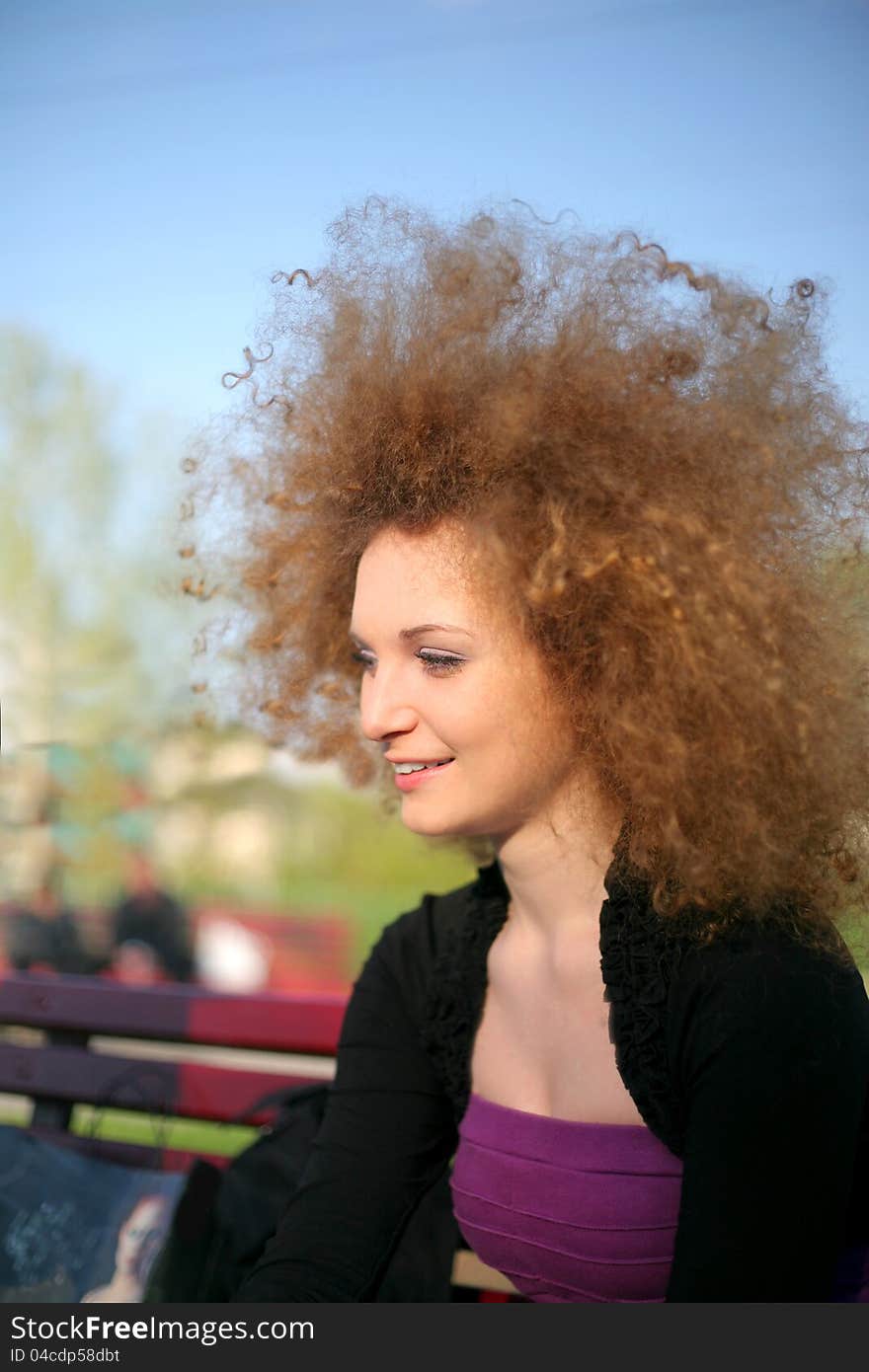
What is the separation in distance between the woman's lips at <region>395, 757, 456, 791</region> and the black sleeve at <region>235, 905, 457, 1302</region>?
0.49 m

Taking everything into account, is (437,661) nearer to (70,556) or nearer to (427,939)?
(427,939)

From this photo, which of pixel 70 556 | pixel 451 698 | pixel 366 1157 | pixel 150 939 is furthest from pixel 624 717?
pixel 70 556

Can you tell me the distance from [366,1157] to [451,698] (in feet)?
2.72

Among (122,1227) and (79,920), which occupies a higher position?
(122,1227)

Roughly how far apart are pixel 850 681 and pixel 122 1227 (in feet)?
5.84

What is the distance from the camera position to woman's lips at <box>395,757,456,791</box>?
63.8 inches

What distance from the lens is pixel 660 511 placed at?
1.49 meters

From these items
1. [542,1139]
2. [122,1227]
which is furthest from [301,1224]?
[122,1227]

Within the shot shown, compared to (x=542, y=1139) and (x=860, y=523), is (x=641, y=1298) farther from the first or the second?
(x=860, y=523)

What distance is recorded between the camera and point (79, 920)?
24.9ft

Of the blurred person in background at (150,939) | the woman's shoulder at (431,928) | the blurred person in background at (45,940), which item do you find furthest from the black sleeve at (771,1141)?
the blurred person in background at (150,939)

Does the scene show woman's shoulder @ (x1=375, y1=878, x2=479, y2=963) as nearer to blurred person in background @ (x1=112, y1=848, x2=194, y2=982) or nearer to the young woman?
the young woman

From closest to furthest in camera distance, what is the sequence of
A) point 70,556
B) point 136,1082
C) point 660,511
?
1. point 660,511
2. point 136,1082
3. point 70,556

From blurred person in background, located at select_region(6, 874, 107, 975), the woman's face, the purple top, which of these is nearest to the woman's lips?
the woman's face
